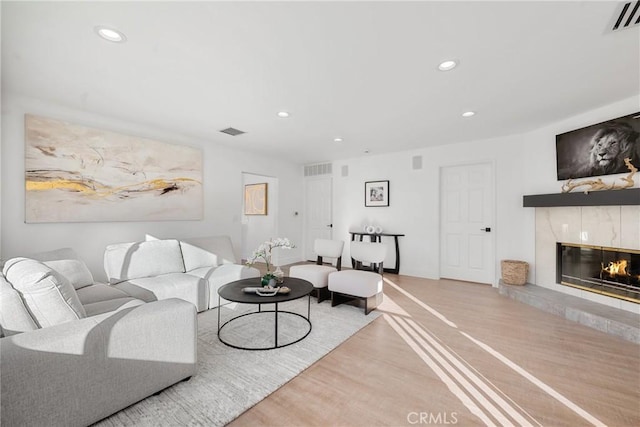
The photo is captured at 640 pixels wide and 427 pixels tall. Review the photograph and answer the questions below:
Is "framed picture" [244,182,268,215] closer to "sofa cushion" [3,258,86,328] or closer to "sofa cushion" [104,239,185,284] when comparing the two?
"sofa cushion" [104,239,185,284]

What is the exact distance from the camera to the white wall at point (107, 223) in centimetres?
279

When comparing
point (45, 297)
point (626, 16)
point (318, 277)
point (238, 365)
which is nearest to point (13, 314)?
point (45, 297)

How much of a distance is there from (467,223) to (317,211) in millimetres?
3265

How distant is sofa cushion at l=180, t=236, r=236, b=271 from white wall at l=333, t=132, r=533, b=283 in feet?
9.14

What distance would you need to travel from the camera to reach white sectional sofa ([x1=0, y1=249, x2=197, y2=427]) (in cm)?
123

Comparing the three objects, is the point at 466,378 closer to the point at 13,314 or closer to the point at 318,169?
the point at 13,314

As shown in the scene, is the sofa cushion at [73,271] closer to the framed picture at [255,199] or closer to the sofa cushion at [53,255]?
the sofa cushion at [53,255]

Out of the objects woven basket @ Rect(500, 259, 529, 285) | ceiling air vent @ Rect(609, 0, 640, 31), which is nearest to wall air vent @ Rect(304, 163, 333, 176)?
woven basket @ Rect(500, 259, 529, 285)

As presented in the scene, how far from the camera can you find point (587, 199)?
3107 mm

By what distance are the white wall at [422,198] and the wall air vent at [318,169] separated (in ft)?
0.67

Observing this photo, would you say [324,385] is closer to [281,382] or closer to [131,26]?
[281,382]

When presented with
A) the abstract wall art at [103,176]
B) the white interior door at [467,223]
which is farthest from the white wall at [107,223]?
the white interior door at [467,223]

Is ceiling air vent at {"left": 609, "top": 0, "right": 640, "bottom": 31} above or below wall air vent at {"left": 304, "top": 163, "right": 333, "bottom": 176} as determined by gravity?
above

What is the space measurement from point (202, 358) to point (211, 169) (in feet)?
10.7
